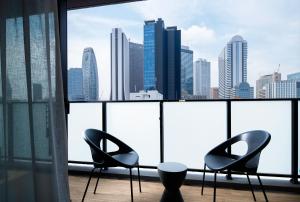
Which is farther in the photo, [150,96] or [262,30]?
[150,96]

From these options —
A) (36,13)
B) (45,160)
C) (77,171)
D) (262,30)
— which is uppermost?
(262,30)

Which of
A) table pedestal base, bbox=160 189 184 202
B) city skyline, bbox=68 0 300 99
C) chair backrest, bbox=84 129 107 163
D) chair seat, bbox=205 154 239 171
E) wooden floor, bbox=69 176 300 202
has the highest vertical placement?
city skyline, bbox=68 0 300 99

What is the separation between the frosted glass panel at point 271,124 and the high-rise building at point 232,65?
24 centimetres

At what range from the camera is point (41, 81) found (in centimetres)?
171

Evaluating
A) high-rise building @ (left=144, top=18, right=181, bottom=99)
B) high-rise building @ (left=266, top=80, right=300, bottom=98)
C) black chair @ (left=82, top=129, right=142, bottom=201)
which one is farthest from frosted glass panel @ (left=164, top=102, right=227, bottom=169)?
black chair @ (left=82, top=129, right=142, bottom=201)

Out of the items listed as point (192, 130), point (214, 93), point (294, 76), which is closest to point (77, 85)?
point (192, 130)

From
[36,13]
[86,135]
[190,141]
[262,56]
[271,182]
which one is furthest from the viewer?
[190,141]

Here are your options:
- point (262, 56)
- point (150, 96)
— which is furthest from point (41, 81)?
point (262, 56)

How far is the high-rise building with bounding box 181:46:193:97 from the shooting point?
3184mm

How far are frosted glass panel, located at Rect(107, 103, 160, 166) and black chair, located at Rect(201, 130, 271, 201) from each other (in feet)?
3.08

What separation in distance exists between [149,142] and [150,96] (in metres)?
0.64

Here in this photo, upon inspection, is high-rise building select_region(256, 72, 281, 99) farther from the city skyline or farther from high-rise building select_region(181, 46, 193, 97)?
high-rise building select_region(181, 46, 193, 97)

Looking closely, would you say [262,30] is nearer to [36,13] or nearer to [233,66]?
[233,66]

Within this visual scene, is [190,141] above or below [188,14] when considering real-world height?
below
